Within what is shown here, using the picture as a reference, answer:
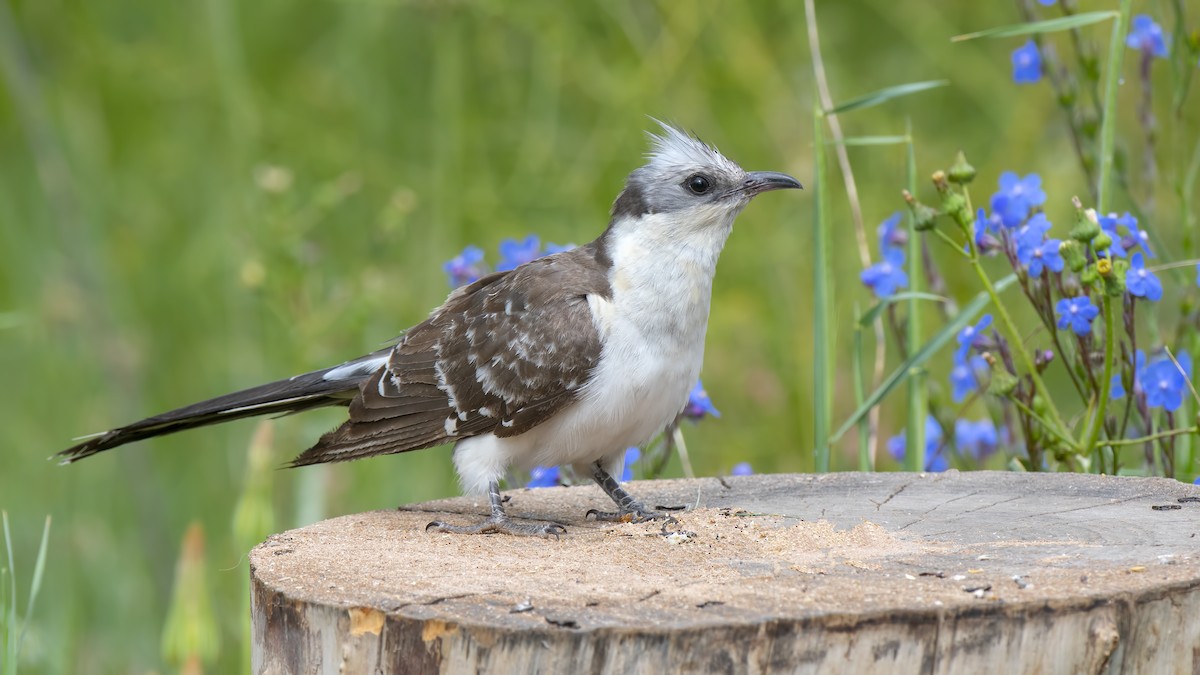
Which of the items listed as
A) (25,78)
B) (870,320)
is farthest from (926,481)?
(25,78)

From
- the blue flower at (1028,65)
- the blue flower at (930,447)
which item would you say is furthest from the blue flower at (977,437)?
the blue flower at (1028,65)

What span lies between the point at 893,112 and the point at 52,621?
458cm

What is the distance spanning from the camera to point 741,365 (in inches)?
265

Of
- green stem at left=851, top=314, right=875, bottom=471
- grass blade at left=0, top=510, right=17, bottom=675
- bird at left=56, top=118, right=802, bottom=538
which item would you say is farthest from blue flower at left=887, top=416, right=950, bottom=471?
grass blade at left=0, top=510, right=17, bottom=675

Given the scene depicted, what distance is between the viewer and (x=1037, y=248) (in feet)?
11.7

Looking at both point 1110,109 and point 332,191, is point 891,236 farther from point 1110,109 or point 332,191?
point 332,191

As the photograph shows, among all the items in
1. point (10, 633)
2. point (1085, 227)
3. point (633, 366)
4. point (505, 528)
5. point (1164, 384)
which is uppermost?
point (1085, 227)

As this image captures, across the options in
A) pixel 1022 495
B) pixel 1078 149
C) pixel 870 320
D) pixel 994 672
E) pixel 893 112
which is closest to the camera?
pixel 994 672

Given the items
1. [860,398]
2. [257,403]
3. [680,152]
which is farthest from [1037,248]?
[257,403]

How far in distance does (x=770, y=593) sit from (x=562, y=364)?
1.25 meters

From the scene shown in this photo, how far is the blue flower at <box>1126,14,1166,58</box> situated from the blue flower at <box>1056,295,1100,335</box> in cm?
113

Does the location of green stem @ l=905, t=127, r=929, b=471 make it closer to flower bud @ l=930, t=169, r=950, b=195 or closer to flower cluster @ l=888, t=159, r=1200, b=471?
flower cluster @ l=888, t=159, r=1200, b=471

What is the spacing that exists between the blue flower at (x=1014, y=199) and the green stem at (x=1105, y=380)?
0.30 meters

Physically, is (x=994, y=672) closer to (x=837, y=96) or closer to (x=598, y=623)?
(x=598, y=623)
